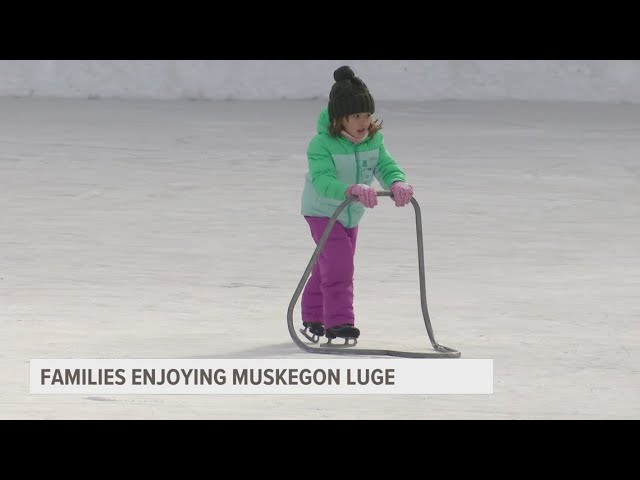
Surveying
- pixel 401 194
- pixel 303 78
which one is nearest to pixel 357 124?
pixel 401 194

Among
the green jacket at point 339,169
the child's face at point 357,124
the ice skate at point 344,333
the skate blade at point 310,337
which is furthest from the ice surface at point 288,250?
the child's face at point 357,124

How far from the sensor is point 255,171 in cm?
1295

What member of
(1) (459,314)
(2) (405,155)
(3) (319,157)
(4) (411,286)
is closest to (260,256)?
(4) (411,286)

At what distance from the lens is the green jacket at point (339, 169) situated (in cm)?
716

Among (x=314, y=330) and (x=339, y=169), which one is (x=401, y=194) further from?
(x=314, y=330)

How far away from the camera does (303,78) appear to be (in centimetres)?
1730

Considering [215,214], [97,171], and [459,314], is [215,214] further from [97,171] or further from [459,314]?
[459,314]

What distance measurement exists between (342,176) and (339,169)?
0.04 m

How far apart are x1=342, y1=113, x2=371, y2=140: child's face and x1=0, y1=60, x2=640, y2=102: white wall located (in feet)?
32.5

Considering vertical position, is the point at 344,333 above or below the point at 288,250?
below

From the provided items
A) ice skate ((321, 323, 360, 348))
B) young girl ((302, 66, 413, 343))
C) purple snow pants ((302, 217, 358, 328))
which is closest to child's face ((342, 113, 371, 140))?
young girl ((302, 66, 413, 343))

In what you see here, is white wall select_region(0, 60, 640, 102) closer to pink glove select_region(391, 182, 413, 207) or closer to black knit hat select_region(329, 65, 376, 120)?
black knit hat select_region(329, 65, 376, 120)

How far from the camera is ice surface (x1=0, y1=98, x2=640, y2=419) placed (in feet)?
21.9

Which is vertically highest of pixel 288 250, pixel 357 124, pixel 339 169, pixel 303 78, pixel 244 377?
pixel 303 78
